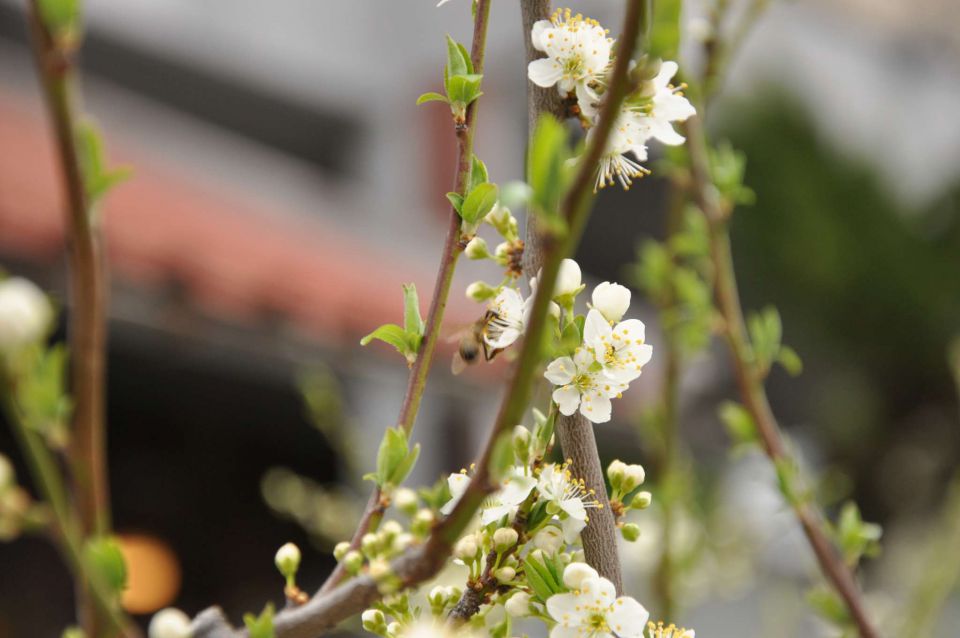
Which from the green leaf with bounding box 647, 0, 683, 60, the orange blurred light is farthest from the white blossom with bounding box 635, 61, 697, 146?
the orange blurred light

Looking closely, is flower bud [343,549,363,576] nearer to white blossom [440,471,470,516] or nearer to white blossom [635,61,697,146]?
white blossom [440,471,470,516]

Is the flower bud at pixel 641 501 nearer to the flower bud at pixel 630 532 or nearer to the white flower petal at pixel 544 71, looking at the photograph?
the flower bud at pixel 630 532

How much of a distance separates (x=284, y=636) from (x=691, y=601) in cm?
90

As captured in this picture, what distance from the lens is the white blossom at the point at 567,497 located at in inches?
13.9

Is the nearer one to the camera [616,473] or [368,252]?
[616,473]

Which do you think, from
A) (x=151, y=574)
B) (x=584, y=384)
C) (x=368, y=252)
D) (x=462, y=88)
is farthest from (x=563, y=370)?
(x=151, y=574)

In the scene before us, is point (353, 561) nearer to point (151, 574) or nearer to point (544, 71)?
point (544, 71)

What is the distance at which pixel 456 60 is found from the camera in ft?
1.23

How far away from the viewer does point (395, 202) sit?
4.30m

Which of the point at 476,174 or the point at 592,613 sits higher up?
the point at 476,174

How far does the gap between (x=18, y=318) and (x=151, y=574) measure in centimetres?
372

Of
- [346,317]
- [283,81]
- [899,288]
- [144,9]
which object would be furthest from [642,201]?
[346,317]

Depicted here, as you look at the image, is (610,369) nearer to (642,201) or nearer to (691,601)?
(691,601)

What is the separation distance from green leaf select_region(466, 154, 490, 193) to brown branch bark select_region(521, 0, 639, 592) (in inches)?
1.0
